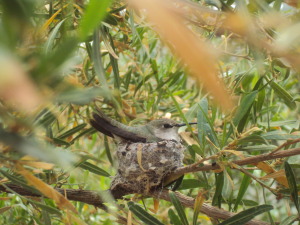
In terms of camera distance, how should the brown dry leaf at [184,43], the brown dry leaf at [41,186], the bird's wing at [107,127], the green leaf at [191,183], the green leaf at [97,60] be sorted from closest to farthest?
the brown dry leaf at [184,43] → the brown dry leaf at [41,186] → the green leaf at [97,60] → the green leaf at [191,183] → the bird's wing at [107,127]

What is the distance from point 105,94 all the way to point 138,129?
1.84 meters

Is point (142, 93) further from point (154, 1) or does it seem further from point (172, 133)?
point (154, 1)

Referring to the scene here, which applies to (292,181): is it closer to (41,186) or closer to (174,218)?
(174,218)

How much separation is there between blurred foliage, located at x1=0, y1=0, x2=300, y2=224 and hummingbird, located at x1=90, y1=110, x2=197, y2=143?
2.9 inches

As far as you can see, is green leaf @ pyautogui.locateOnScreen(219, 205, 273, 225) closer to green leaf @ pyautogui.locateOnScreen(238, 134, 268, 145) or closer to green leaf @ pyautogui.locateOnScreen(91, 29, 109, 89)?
green leaf @ pyautogui.locateOnScreen(238, 134, 268, 145)

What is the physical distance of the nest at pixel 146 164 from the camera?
202 cm

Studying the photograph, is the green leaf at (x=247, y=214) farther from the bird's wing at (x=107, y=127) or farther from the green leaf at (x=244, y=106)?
the bird's wing at (x=107, y=127)

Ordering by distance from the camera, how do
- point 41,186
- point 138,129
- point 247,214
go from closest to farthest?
point 41,186
point 247,214
point 138,129

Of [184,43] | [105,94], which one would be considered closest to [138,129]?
[105,94]

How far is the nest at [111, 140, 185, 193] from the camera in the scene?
2.02 m

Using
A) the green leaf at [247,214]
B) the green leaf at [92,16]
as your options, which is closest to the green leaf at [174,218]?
the green leaf at [247,214]

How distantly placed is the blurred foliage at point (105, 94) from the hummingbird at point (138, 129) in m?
0.07

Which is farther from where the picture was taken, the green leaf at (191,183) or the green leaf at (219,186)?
the green leaf at (191,183)

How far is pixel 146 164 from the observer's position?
2250mm
